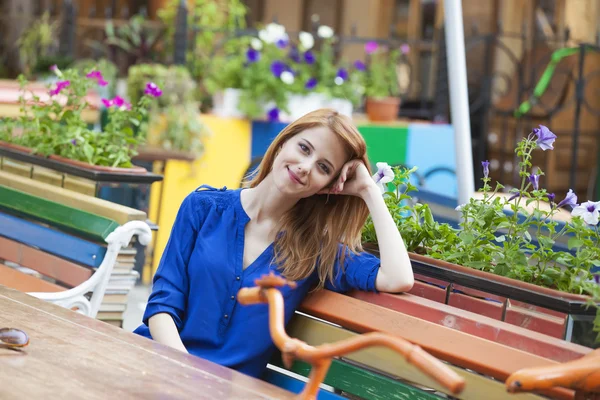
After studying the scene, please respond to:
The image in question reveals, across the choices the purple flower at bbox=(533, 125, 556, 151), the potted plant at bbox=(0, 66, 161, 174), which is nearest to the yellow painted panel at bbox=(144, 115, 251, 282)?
the potted plant at bbox=(0, 66, 161, 174)

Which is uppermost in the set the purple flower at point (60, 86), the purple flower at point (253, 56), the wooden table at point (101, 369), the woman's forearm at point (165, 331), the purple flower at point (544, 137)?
the purple flower at point (253, 56)

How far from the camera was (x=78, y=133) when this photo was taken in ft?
11.5

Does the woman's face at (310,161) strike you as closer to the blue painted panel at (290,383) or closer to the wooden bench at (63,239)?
the blue painted panel at (290,383)

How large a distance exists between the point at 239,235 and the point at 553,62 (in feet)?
19.1

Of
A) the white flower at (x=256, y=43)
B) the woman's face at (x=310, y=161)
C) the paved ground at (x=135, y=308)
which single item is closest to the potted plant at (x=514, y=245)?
the woman's face at (x=310, y=161)

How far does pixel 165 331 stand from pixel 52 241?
96 centimetres

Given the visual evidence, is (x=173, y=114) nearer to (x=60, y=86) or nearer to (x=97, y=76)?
(x=97, y=76)

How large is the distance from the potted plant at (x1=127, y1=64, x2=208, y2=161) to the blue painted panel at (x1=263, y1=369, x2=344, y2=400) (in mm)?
3449

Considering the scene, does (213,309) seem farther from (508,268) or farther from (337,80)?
(337,80)

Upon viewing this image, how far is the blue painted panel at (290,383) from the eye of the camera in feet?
6.91

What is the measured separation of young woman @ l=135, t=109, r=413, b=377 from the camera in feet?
7.55

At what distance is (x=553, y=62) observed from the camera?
303 inches

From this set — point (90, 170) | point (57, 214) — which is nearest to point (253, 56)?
point (90, 170)

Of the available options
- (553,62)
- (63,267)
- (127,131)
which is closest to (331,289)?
(63,267)
